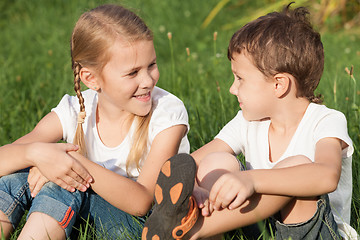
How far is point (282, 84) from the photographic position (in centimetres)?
210

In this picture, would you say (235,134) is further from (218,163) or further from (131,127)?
(131,127)

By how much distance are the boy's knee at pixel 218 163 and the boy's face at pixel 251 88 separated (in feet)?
0.74

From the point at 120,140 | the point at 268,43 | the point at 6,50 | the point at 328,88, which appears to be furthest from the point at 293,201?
the point at 6,50

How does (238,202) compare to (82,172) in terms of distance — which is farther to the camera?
(82,172)

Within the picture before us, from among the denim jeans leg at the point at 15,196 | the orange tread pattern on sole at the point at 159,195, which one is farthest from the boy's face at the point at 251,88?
the denim jeans leg at the point at 15,196

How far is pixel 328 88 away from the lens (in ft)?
11.6

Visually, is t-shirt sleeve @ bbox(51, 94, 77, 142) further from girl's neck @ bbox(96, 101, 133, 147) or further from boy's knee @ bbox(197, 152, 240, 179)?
boy's knee @ bbox(197, 152, 240, 179)

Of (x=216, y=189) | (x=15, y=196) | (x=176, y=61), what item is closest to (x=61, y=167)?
(x=15, y=196)

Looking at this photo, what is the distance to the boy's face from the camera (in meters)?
2.12

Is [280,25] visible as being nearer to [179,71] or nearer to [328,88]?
[328,88]

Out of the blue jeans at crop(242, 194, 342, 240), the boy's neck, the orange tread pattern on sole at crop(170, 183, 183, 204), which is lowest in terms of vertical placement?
the blue jeans at crop(242, 194, 342, 240)

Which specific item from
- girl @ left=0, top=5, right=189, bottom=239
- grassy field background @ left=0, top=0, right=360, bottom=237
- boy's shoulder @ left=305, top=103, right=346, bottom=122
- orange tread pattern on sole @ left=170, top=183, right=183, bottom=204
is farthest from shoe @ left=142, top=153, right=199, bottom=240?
grassy field background @ left=0, top=0, right=360, bottom=237

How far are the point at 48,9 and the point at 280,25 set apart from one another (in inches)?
197

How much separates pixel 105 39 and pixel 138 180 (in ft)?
2.03
